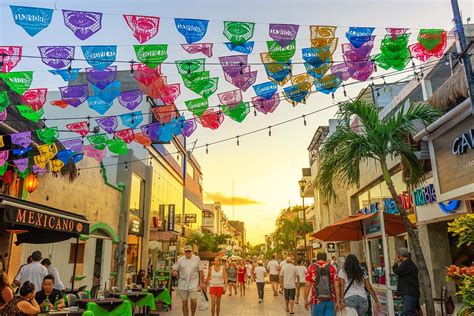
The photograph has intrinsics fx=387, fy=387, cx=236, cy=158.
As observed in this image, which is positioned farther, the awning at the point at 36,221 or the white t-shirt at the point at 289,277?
the white t-shirt at the point at 289,277

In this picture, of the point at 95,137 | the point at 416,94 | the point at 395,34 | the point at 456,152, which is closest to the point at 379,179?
the point at 416,94

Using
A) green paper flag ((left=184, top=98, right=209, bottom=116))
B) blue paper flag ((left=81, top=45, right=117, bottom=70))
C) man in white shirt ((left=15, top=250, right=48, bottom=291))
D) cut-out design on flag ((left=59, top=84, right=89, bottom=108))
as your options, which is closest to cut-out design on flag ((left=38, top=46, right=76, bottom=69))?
blue paper flag ((left=81, top=45, right=117, bottom=70))

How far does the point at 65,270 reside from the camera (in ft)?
50.0

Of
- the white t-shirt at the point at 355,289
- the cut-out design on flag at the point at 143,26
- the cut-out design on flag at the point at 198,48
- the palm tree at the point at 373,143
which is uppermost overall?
the cut-out design on flag at the point at 143,26

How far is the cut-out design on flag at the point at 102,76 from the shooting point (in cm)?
835

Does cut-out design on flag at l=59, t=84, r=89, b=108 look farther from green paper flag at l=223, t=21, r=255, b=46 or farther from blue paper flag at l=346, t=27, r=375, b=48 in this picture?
blue paper flag at l=346, t=27, r=375, b=48

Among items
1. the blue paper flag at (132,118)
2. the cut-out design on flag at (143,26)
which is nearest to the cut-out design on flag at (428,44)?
the cut-out design on flag at (143,26)

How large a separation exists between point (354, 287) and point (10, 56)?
801 centimetres

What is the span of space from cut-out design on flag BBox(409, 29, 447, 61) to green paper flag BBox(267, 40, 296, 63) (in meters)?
2.46

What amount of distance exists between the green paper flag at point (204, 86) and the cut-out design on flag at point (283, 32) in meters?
1.76

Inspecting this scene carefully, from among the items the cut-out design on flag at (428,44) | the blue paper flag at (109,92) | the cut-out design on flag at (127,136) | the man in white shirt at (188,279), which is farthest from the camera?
the cut-out design on flag at (127,136)

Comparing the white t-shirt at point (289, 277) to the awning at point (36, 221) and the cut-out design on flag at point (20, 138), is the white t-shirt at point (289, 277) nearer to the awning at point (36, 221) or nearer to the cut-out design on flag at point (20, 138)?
the awning at point (36, 221)

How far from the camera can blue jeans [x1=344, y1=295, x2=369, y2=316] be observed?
6848 millimetres

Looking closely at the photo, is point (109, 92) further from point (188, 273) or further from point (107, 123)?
point (188, 273)
